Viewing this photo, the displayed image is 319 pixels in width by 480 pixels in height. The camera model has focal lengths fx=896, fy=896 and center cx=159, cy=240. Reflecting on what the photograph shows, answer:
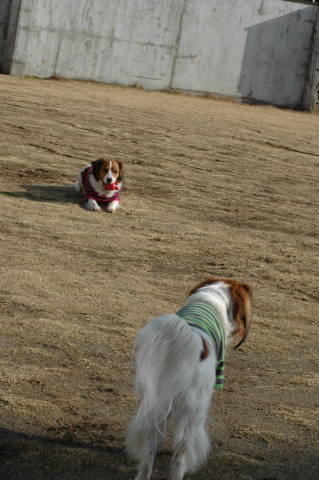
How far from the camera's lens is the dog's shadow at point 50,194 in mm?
10961

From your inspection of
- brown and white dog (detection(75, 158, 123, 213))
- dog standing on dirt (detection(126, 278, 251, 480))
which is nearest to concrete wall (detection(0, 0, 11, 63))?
brown and white dog (detection(75, 158, 123, 213))

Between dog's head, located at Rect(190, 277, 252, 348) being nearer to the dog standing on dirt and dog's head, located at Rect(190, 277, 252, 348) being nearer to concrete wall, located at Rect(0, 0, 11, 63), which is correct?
the dog standing on dirt

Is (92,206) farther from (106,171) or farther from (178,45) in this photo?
(178,45)

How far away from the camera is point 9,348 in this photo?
6.38 metres

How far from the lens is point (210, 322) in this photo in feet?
15.7

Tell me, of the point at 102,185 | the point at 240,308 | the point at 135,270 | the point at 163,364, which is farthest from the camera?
the point at 102,185

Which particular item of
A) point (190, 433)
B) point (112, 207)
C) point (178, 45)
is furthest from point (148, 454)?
point (178, 45)

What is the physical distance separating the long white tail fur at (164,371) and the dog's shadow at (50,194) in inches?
268

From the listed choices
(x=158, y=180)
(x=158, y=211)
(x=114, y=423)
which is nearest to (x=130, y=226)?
(x=158, y=211)

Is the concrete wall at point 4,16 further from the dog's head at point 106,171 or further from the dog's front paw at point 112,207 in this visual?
the dog's front paw at point 112,207

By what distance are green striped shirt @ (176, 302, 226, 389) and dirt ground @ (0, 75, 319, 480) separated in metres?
0.61

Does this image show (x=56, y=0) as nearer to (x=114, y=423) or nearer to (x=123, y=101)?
(x=123, y=101)

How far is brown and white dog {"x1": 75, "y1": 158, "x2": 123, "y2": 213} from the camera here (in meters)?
10.8

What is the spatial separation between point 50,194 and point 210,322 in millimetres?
6720
